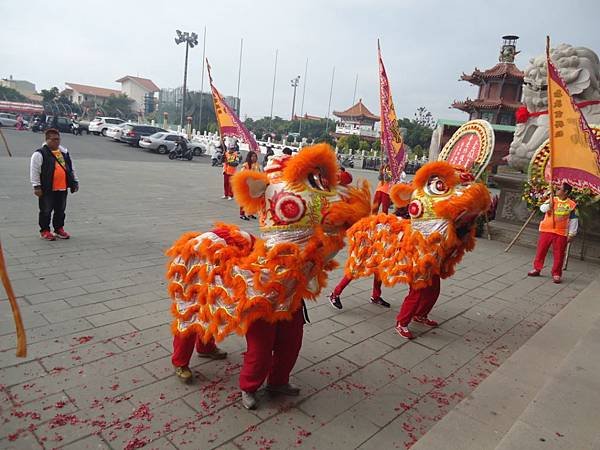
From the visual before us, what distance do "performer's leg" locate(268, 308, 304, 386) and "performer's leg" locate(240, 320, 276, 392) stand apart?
0.44 ft

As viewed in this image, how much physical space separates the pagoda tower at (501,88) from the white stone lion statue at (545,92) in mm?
23589

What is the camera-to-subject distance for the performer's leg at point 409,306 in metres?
3.83

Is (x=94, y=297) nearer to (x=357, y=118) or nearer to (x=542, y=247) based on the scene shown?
(x=542, y=247)

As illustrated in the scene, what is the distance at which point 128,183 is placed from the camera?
1164 centimetres

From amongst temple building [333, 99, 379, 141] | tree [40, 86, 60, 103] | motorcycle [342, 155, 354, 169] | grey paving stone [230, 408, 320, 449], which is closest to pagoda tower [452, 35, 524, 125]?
motorcycle [342, 155, 354, 169]

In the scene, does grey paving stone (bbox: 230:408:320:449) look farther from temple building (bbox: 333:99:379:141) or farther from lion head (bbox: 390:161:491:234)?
temple building (bbox: 333:99:379:141)

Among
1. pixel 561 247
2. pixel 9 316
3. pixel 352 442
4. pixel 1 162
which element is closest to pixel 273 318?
pixel 352 442

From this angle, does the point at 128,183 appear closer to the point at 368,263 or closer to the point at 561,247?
the point at 368,263

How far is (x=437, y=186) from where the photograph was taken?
373 cm

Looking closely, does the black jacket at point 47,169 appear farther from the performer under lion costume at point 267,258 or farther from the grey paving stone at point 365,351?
the grey paving stone at point 365,351

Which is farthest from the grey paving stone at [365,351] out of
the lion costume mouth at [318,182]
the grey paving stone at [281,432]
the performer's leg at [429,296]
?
the lion costume mouth at [318,182]

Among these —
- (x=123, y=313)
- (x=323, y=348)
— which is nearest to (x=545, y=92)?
(x=323, y=348)

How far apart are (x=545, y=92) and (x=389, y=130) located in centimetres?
508

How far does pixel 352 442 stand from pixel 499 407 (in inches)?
43.9
